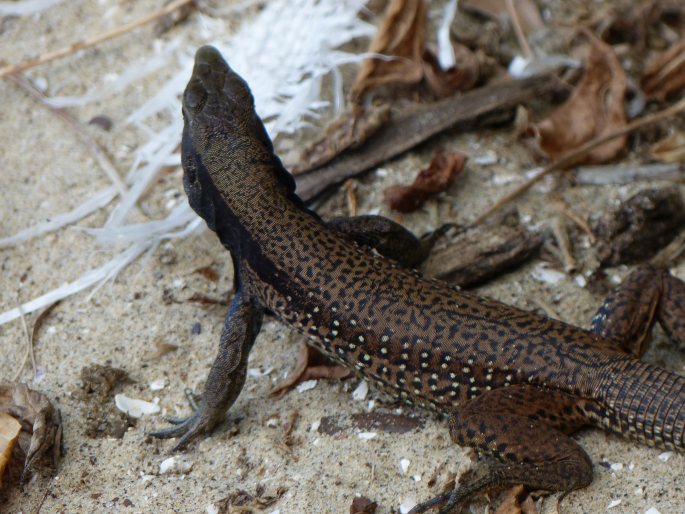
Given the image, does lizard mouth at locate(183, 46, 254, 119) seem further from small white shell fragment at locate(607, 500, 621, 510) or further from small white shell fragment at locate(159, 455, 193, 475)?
small white shell fragment at locate(607, 500, 621, 510)

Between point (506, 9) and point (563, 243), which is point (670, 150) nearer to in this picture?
point (563, 243)

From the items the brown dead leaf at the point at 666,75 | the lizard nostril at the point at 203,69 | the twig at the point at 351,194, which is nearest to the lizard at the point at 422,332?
the lizard nostril at the point at 203,69

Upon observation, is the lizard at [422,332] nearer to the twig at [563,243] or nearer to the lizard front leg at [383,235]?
the lizard front leg at [383,235]

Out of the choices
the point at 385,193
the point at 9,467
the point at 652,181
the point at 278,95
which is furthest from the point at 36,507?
the point at 652,181

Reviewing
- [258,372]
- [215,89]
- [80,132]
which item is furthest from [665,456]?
[80,132]

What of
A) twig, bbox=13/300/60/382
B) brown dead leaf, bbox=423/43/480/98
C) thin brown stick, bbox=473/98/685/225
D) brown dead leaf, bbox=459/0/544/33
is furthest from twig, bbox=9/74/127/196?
brown dead leaf, bbox=459/0/544/33
